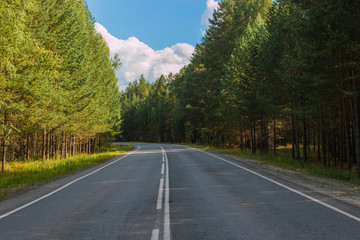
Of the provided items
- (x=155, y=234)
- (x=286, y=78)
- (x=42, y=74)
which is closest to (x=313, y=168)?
(x=286, y=78)

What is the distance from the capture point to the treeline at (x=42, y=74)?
33.0 feet

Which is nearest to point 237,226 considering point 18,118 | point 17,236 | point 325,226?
point 325,226

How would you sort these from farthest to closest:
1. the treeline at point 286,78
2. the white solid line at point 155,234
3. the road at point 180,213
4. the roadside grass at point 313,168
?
the treeline at point 286,78, the roadside grass at point 313,168, the road at point 180,213, the white solid line at point 155,234

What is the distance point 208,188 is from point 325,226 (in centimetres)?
428

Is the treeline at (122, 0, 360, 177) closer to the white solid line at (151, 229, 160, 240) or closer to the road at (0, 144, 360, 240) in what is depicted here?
the road at (0, 144, 360, 240)

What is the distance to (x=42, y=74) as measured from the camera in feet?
46.8

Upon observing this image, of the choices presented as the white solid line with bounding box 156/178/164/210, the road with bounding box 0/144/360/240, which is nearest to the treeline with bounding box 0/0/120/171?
the road with bounding box 0/144/360/240

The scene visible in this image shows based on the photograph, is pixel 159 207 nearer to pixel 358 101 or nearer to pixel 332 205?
pixel 332 205

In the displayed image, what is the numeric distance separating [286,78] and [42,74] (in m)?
16.5

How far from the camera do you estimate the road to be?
15.2 feet

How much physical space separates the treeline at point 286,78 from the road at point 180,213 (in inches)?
306

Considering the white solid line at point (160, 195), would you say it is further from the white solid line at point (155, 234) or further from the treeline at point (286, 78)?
the treeline at point (286, 78)

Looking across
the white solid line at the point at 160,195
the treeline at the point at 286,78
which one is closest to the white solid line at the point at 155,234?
the white solid line at the point at 160,195

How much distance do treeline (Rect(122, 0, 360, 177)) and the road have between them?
25.5 ft
